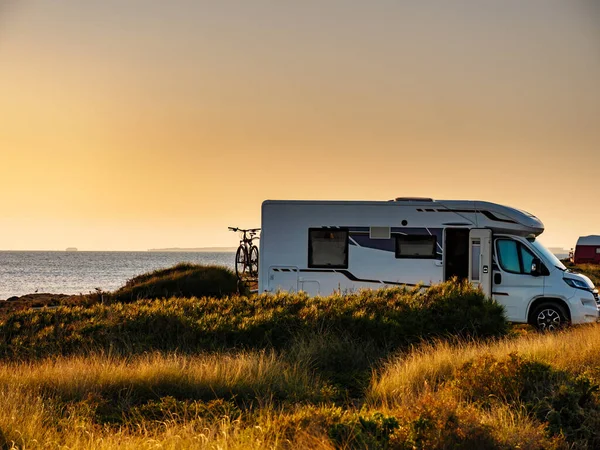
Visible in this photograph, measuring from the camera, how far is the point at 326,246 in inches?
693

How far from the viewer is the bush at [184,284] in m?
23.5

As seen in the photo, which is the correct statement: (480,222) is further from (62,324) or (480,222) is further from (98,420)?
(98,420)

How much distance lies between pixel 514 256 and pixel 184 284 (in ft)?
36.7

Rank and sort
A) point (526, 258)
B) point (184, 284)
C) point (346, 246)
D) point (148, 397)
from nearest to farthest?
point (148, 397) → point (526, 258) → point (346, 246) → point (184, 284)

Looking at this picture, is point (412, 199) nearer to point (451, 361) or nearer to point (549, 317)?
point (549, 317)

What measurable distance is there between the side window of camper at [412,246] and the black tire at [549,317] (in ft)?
8.66

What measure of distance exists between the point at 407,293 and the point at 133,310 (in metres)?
5.17

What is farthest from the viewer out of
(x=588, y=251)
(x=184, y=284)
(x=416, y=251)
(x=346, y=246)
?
(x=588, y=251)

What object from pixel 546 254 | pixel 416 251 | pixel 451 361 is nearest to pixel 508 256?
pixel 546 254

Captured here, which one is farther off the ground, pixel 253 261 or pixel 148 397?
pixel 253 261

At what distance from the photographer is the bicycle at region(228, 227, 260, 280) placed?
21.3 m

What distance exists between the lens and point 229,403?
8.40 m

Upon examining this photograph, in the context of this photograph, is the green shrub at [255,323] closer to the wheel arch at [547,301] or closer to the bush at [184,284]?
the wheel arch at [547,301]

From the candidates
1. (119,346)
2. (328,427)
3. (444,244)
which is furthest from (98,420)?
(444,244)
